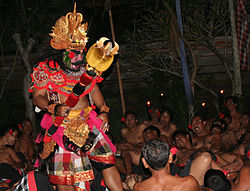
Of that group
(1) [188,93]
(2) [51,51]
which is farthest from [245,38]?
(2) [51,51]

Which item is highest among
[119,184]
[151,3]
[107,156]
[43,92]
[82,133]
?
[151,3]

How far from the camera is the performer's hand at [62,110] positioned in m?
3.69

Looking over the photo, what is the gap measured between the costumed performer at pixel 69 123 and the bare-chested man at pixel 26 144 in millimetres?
3522

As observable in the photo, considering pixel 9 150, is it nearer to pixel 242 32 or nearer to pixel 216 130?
pixel 216 130

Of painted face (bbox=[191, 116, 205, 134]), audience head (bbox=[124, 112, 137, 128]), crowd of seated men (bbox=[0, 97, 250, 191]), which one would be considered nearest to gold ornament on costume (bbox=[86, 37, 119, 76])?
crowd of seated men (bbox=[0, 97, 250, 191])

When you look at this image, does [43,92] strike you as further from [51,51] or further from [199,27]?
[199,27]

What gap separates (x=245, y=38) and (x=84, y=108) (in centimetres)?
620

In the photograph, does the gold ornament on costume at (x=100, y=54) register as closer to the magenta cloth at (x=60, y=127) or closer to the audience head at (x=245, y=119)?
the magenta cloth at (x=60, y=127)

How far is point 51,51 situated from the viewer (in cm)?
434

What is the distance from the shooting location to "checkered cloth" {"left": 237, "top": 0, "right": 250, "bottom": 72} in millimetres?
8734

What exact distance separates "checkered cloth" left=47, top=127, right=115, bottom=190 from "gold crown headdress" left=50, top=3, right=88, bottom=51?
1.02 metres

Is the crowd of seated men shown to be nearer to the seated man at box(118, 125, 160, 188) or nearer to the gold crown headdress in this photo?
the seated man at box(118, 125, 160, 188)

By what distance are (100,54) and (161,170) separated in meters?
1.41

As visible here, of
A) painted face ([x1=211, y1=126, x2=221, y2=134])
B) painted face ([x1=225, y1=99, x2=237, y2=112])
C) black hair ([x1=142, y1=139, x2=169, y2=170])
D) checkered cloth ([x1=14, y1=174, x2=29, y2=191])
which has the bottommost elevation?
painted face ([x1=211, y1=126, x2=221, y2=134])
